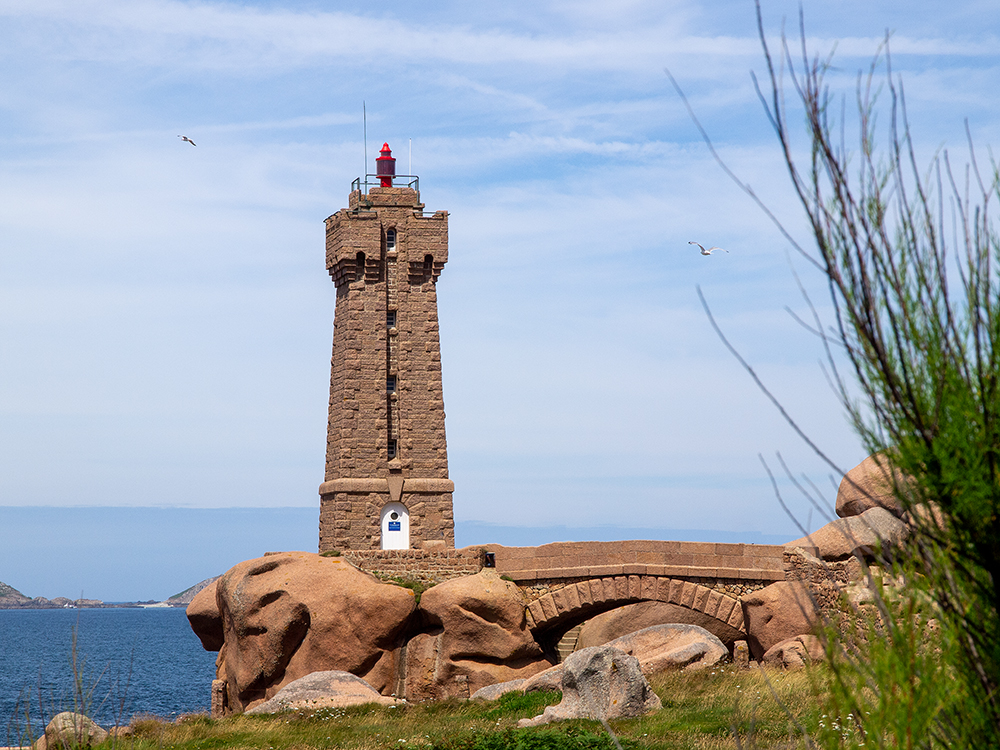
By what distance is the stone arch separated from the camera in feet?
77.4

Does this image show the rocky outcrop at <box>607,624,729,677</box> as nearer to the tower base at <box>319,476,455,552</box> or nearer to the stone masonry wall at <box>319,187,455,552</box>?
the tower base at <box>319,476,455,552</box>

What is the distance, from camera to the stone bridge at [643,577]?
2369cm

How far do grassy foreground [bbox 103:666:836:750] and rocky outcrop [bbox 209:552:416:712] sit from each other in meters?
3.58

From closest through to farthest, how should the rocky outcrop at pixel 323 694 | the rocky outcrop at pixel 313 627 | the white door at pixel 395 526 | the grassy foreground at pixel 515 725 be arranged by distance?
the grassy foreground at pixel 515 725
the rocky outcrop at pixel 323 694
the rocky outcrop at pixel 313 627
the white door at pixel 395 526

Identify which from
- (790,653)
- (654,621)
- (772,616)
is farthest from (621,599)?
(790,653)

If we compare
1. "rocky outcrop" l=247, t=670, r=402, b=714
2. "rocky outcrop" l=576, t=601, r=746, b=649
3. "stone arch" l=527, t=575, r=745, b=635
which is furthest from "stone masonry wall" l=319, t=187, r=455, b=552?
"rocky outcrop" l=247, t=670, r=402, b=714

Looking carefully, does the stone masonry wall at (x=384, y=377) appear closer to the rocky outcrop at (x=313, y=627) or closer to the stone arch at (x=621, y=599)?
the rocky outcrop at (x=313, y=627)

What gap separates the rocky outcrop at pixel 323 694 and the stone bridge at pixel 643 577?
4882mm

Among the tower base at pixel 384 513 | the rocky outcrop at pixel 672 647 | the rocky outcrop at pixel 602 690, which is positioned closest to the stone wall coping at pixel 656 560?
the rocky outcrop at pixel 672 647

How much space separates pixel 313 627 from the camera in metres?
24.3

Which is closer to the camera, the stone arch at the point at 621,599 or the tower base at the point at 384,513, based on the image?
the stone arch at the point at 621,599

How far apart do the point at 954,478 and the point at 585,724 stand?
38.1 ft

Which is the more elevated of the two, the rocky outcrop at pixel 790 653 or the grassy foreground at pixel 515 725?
the rocky outcrop at pixel 790 653

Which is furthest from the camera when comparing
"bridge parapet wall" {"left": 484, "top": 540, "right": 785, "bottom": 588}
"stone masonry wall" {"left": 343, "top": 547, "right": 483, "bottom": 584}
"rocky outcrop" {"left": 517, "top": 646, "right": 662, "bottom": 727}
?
"stone masonry wall" {"left": 343, "top": 547, "right": 483, "bottom": 584}
